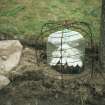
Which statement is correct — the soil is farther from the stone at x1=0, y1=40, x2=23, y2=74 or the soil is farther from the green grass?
the green grass

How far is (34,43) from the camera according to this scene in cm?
460

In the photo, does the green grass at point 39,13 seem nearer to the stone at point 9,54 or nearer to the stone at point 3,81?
the stone at point 9,54

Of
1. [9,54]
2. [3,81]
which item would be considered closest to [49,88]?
[3,81]

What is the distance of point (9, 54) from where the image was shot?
441 centimetres

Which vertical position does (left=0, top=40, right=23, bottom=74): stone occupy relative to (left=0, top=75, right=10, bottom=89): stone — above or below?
above

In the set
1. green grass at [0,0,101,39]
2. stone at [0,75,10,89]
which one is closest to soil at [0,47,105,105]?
stone at [0,75,10,89]

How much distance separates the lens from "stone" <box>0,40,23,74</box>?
4225mm

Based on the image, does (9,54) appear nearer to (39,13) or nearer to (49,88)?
(49,88)

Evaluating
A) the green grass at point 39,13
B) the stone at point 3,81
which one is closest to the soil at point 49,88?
the stone at point 3,81

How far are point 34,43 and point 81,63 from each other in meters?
0.74

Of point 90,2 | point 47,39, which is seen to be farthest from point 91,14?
point 47,39

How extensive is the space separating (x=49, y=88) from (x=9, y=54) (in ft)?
2.49

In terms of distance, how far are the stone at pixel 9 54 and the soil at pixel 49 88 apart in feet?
0.28

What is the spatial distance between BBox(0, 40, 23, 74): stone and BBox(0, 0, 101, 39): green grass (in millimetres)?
327
